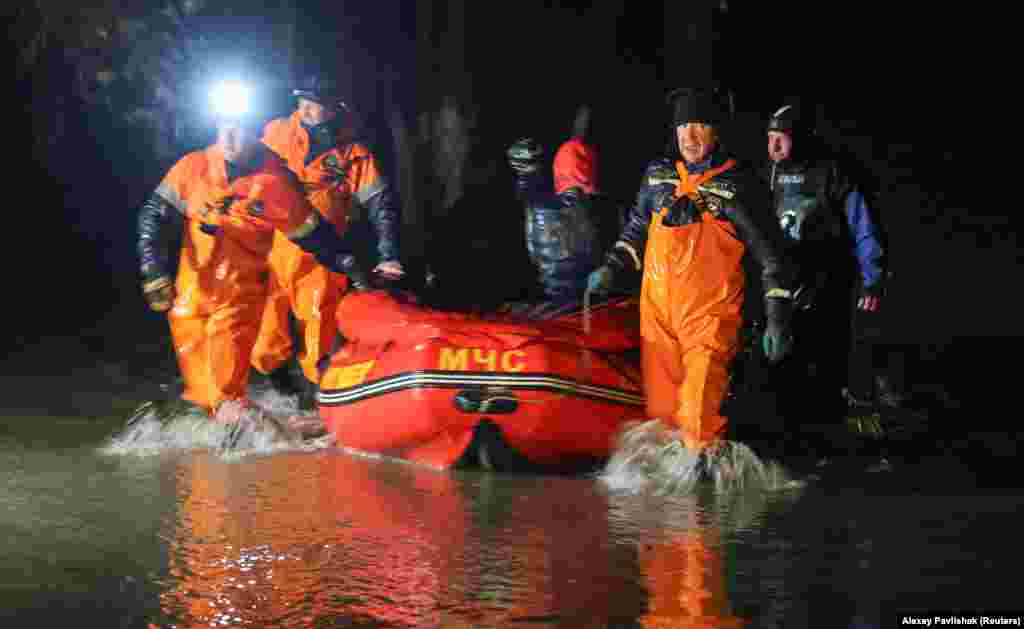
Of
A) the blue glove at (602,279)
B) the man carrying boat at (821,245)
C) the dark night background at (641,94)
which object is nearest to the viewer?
the blue glove at (602,279)

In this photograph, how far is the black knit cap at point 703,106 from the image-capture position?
8.14 m

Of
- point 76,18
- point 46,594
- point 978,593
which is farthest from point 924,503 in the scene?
point 76,18

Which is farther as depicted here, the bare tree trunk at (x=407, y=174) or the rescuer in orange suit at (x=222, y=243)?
the bare tree trunk at (x=407, y=174)

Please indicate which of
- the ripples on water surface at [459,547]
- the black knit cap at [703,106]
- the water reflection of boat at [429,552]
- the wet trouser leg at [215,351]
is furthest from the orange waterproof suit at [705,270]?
the wet trouser leg at [215,351]

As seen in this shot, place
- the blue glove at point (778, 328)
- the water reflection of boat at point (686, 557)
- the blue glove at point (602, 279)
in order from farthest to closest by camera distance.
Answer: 1. the blue glove at point (602, 279)
2. the blue glove at point (778, 328)
3. the water reflection of boat at point (686, 557)

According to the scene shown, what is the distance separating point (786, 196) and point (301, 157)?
292 centimetres

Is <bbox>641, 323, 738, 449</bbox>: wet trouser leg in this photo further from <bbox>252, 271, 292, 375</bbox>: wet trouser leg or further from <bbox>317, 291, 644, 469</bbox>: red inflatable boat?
<bbox>252, 271, 292, 375</bbox>: wet trouser leg

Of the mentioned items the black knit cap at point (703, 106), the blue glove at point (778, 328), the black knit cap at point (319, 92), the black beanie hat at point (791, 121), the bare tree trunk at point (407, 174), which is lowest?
the blue glove at point (778, 328)

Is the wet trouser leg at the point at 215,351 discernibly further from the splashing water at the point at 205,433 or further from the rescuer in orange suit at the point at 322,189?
the rescuer in orange suit at the point at 322,189

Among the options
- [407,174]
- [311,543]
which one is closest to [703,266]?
[311,543]

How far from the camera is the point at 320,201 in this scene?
10.2m

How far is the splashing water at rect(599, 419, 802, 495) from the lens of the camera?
317 inches

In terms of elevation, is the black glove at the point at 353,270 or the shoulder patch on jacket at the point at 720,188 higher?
the shoulder patch on jacket at the point at 720,188

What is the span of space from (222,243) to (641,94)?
25.1 ft
